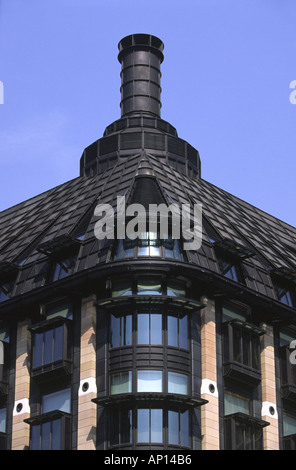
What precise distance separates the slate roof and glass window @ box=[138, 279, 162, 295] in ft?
9.24

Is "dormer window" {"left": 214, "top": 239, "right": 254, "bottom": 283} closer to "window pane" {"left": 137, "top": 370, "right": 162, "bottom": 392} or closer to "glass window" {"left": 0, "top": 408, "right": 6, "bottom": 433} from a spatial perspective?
"window pane" {"left": 137, "top": 370, "right": 162, "bottom": 392}

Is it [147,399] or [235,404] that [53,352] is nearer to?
[147,399]

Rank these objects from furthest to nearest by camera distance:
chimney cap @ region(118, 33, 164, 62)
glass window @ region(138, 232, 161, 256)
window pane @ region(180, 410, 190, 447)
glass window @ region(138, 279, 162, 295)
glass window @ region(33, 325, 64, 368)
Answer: chimney cap @ region(118, 33, 164, 62) < glass window @ region(138, 232, 161, 256) < glass window @ region(33, 325, 64, 368) < glass window @ region(138, 279, 162, 295) < window pane @ region(180, 410, 190, 447)

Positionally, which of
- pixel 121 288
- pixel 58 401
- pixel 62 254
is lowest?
pixel 58 401

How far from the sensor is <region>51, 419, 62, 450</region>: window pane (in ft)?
242

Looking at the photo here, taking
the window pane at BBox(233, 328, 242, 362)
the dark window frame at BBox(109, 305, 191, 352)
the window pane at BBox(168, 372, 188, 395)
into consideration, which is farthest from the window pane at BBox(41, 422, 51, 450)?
the window pane at BBox(233, 328, 242, 362)

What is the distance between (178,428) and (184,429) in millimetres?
469

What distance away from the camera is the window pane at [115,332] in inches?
2953

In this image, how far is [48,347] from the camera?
77.8 m

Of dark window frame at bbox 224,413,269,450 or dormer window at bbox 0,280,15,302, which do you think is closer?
dark window frame at bbox 224,413,269,450

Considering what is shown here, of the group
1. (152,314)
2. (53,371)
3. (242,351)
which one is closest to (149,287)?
(152,314)

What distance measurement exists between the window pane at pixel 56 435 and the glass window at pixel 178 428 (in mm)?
7283

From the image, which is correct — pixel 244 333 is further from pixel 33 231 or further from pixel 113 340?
pixel 33 231
